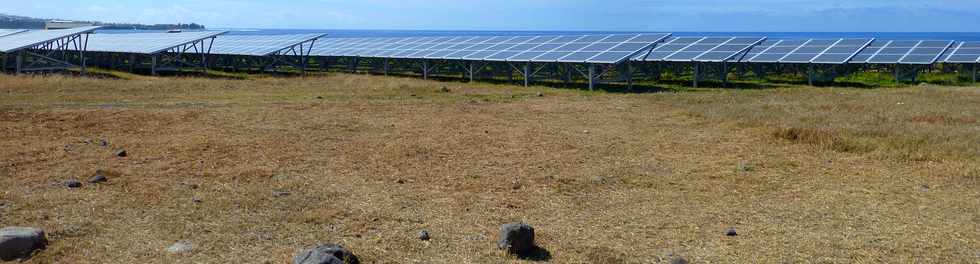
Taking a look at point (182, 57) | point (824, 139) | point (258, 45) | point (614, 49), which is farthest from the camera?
point (182, 57)

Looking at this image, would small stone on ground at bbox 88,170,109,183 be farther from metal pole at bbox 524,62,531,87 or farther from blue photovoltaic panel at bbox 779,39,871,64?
blue photovoltaic panel at bbox 779,39,871,64

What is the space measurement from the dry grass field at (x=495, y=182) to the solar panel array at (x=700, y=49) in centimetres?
1176

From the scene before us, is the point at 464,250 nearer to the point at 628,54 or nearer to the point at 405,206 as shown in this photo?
the point at 405,206

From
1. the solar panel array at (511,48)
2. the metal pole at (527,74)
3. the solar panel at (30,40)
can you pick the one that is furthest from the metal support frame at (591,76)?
the solar panel at (30,40)

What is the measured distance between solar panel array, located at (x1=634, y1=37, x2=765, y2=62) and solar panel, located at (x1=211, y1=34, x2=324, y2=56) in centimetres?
1555

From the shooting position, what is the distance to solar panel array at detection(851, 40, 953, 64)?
2831 cm

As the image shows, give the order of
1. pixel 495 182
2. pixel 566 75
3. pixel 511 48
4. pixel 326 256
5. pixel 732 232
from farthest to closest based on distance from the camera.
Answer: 1. pixel 511 48
2. pixel 566 75
3. pixel 495 182
4. pixel 732 232
5. pixel 326 256

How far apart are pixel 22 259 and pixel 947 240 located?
6676mm

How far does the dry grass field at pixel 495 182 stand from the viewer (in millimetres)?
6141

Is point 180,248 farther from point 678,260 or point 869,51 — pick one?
point 869,51

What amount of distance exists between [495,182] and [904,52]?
87.9 ft

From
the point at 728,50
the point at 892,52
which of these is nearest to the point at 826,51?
the point at 892,52

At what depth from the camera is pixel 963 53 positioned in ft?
97.9

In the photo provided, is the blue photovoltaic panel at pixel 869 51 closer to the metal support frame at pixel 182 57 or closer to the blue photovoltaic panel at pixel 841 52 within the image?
the blue photovoltaic panel at pixel 841 52
